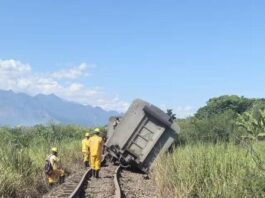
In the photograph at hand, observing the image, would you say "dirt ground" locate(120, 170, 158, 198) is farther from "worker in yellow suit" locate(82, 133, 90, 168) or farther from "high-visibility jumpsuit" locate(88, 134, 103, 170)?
"worker in yellow suit" locate(82, 133, 90, 168)

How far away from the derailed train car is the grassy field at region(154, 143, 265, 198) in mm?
7858

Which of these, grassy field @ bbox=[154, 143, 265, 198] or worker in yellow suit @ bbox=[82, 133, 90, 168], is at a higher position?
grassy field @ bbox=[154, 143, 265, 198]

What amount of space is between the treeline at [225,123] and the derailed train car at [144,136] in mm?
1017

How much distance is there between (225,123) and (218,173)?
18243mm

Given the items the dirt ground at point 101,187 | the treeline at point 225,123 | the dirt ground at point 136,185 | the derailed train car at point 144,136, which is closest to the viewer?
the treeline at point 225,123

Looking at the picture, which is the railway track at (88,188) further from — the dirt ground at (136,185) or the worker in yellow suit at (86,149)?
the worker in yellow suit at (86,149)

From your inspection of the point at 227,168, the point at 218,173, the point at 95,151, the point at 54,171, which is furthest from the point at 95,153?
the point at 227,168

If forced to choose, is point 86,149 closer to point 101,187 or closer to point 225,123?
point 101,187

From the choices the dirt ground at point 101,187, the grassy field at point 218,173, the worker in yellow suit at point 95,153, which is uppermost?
the grassy field at point 218,173

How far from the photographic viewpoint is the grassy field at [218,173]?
8364mm

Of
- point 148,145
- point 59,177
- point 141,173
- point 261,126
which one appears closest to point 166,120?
point 148,145

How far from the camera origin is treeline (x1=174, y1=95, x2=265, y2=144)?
863cm

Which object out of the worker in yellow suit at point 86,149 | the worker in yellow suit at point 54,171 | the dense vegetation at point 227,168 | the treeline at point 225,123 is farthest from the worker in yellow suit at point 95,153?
the dense vegetation at point 227,168

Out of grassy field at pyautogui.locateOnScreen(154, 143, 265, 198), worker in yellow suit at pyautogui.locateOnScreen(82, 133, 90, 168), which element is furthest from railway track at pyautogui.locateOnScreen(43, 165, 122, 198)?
worker in yellow suit at pyautogui.locateOnScreen(82, 133, 90, 168)
